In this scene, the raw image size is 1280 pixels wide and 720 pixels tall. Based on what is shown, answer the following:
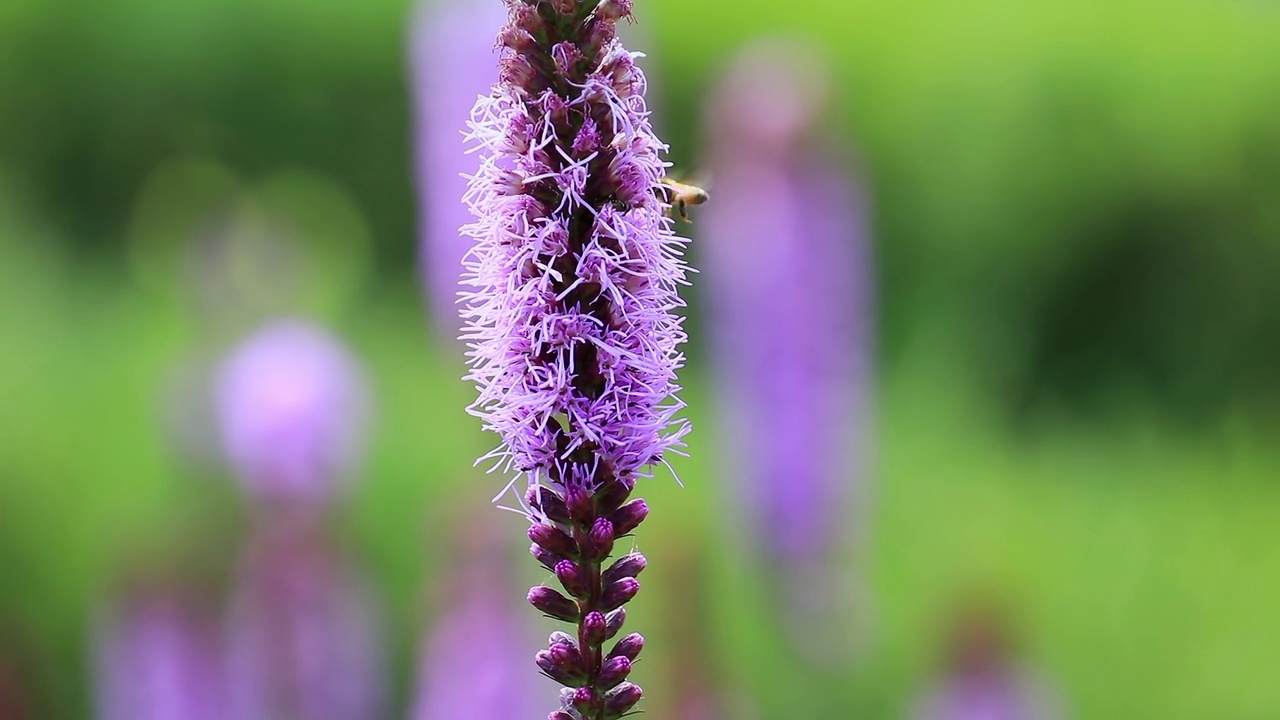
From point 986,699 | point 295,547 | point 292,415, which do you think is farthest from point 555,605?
point 292,415

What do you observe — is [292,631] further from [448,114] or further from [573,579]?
[573,579]

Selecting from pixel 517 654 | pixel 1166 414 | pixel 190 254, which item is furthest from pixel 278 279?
pixel 1166 414

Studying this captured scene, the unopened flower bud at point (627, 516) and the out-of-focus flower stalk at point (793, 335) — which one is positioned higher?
the unopened flower bud at point (627, 516)

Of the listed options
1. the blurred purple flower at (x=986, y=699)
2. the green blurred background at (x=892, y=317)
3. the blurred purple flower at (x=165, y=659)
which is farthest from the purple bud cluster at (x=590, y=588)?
the blurred purple flower at (x=165, y=659)

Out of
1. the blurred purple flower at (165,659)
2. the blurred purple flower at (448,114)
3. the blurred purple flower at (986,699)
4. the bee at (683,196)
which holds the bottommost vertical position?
the blurred purple flower at (165,659)

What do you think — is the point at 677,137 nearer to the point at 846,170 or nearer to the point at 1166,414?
the point at 846,170

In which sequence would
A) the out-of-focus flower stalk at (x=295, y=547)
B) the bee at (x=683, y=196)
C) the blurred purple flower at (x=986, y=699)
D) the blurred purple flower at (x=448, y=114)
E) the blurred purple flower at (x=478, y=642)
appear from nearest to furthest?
1. the bee at (x=683, y=196)
2. the blurred purple flower at (x=986, y=699)
3. the blurred purple flower at (x=478, y=642)
4. the out-of-focus flower stalk at (x=295, y=547)
5. the blurred purple flower at (x=448, y=114)

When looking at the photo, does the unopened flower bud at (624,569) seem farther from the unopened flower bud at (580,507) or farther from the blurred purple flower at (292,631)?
the blurred purple flower at (292,631)
